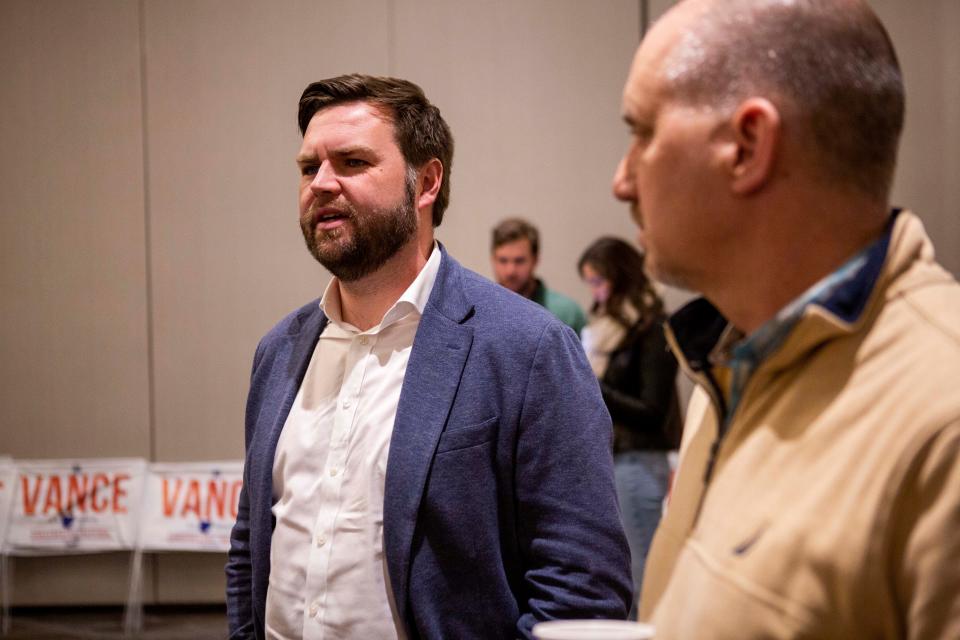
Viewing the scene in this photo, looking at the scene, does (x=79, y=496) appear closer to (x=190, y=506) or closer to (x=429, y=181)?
(x=190, y=506)

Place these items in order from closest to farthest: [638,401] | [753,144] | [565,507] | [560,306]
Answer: [753,144] → [565,507] → [638,401] → [560,306]

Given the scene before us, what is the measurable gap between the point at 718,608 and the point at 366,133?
1331mm

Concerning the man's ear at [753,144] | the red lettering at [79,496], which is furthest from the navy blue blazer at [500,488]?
the red lettering at [79,496]

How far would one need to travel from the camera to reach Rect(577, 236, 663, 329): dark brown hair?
4234 mm

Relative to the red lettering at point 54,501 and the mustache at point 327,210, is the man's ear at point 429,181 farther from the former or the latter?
the red lettering at point 54,501

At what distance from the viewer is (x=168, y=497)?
18.0 ft

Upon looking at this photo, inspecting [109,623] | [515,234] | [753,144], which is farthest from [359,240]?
[109,623]

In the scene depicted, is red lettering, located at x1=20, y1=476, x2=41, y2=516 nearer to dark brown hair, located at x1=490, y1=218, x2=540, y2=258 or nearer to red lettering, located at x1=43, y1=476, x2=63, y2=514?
red lettering, located at x1=43, y1=476, x2=63, y2=514

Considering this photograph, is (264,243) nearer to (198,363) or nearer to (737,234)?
(198,363)

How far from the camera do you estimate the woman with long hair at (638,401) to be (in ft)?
13.4

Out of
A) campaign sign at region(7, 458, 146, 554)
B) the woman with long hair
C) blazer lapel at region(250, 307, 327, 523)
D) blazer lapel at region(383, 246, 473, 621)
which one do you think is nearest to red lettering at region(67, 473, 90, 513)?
campaign sign at region(7, 458, 146, 554)

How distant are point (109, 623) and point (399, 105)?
183 inches

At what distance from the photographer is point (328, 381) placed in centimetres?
197

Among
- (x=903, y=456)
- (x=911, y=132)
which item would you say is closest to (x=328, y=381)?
(x=903, y=456)
